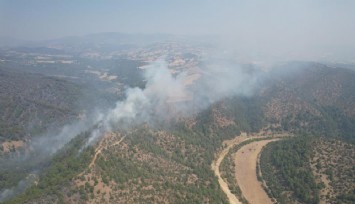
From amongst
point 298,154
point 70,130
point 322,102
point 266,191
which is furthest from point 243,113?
point 70,130

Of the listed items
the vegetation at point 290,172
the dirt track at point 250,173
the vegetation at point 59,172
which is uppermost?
the vegetation at point 59,172

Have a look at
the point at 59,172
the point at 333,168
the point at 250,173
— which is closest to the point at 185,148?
the point at 250,173

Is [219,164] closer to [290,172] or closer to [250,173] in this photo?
[250,173]

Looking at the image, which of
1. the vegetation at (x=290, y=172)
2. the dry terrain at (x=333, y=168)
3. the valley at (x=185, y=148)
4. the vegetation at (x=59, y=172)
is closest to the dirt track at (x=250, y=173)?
the valley at (x=185, y=148)

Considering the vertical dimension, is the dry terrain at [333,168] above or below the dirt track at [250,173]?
above

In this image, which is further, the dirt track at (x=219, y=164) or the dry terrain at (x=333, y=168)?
the dirt track at (x=219, y=164)

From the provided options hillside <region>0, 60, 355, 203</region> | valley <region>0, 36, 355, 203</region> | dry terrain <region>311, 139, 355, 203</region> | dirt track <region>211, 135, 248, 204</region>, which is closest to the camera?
hillside <region>0, 60, 355, 203</region>

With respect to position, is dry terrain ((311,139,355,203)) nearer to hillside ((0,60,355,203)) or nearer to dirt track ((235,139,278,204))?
hillside ((0,60,355,203))

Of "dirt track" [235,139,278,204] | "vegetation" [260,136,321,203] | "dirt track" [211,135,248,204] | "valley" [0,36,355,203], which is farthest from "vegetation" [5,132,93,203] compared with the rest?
"vegetation" [260,136,321,203]

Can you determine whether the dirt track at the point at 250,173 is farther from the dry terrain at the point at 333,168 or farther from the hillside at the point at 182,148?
the dry terrain at the point at 333,168
